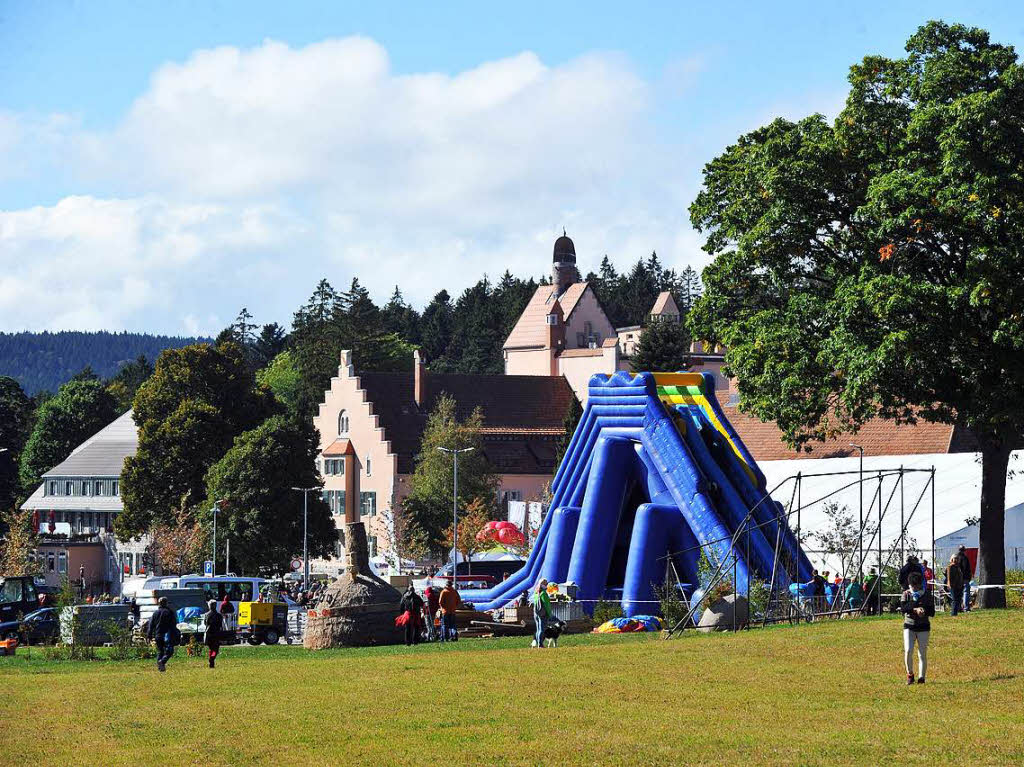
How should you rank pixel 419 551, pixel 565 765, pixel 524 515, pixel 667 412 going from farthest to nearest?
pixel 419 551 → pixel 524 515 → pixel 667 412 → pixel 565 765

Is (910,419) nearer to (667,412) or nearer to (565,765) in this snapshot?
(667,412)

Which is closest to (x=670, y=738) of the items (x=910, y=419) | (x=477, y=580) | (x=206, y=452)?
(x=910, y=419)

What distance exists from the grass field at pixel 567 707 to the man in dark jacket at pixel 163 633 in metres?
0.56

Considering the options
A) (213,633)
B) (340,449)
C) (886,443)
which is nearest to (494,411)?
(340,449)

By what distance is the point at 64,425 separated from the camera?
117 meters

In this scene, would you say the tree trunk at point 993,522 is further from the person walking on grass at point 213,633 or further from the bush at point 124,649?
the bush at point 124,649

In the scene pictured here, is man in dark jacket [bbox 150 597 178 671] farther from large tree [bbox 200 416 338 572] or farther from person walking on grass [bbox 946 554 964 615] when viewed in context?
large tree [bbox 200 416 338 572]

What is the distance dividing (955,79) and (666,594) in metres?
14.2

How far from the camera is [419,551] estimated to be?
85.4 m

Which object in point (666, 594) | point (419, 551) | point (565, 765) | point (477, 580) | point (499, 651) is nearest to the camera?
point (565, 765)

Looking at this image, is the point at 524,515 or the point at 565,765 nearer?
the point at 565,765

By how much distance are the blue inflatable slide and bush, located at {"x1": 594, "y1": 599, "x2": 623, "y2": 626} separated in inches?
14.1

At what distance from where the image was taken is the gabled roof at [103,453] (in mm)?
104250

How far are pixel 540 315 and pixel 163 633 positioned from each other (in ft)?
340
